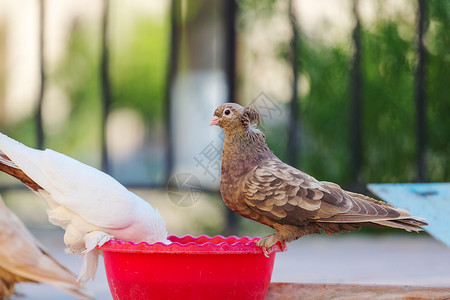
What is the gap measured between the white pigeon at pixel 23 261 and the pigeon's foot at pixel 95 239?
0.59m

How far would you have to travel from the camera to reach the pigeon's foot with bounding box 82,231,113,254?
1.32 metres

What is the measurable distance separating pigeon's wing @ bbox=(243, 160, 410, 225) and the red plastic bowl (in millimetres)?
85

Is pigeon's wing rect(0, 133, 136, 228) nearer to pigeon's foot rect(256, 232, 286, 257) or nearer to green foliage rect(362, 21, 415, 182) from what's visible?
pigeon's foot rect(256, 232, 286, 257)

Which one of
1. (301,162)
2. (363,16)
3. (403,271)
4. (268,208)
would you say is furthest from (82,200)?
(363,16)

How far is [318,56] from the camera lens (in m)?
4.24

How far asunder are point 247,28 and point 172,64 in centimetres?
57

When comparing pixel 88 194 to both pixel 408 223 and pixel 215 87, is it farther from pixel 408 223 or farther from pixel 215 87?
pixel 215 87

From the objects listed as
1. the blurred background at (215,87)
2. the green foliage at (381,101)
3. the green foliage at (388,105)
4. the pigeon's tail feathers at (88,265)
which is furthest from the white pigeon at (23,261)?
the green foliage at (388,105)

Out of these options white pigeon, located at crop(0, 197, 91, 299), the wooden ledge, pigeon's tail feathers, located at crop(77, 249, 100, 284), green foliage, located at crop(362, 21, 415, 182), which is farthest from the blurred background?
pigeon's tail feathers, located at crop(77, 249, 100, 284)

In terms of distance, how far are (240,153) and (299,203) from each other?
0.17 meters

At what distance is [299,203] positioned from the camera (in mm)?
1277

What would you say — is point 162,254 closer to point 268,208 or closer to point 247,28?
point 268,208

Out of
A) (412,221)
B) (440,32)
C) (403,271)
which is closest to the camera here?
(412,221)

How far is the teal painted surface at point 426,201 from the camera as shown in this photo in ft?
5.72
